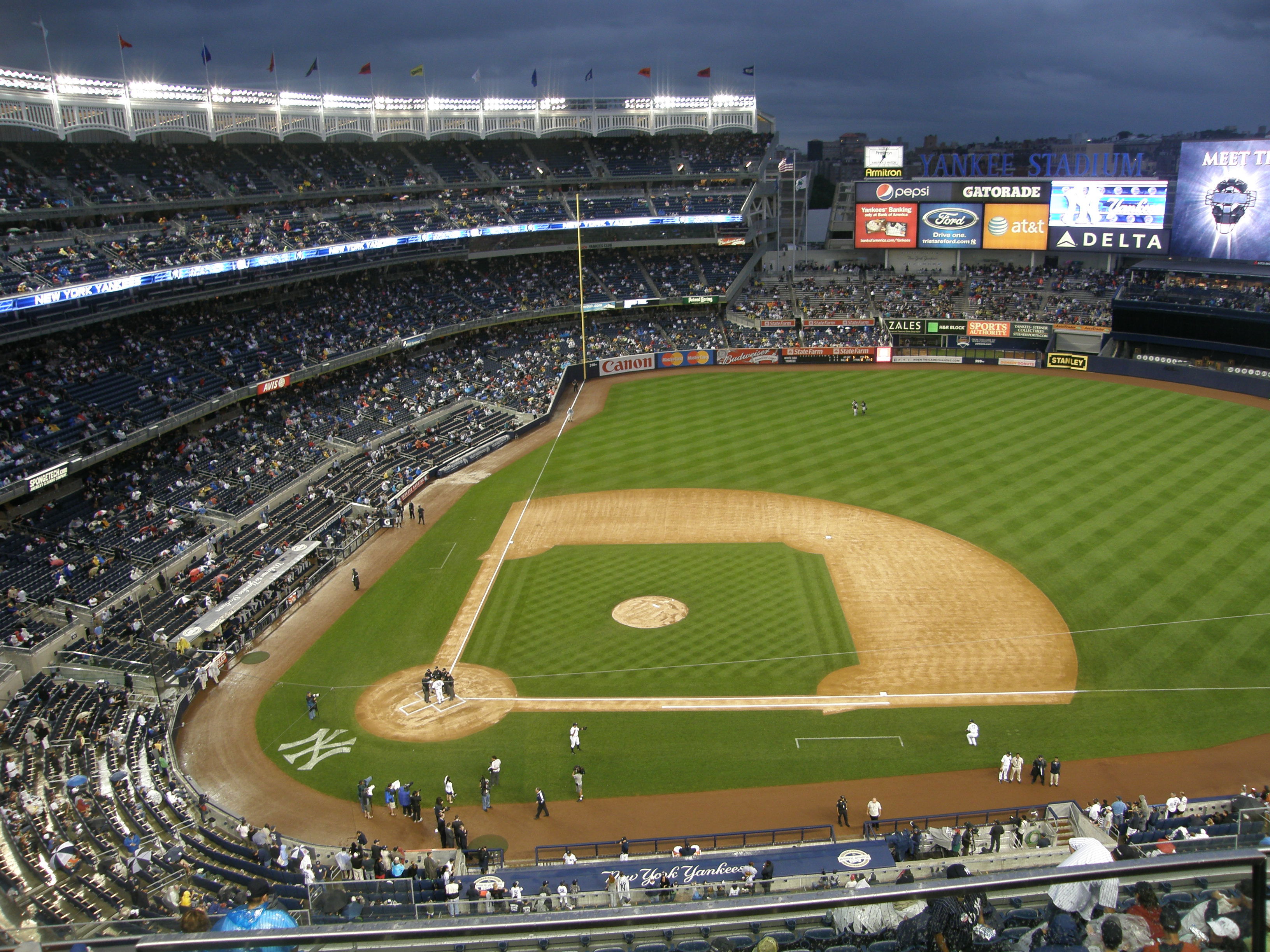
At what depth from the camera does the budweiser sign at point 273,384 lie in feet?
154

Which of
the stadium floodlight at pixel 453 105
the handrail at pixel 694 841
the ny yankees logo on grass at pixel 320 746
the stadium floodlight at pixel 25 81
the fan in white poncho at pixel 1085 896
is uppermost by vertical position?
the stadium floodlight at pixel 453 105

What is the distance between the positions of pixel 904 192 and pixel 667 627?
186 feet

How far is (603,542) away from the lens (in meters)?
38.3

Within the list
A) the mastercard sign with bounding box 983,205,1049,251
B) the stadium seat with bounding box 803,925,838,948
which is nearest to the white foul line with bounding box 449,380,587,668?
the stadium seat with bounding box 803,925,838,948

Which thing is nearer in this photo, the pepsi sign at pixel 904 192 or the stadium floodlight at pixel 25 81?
the stadium floodlight at pixel 25 81

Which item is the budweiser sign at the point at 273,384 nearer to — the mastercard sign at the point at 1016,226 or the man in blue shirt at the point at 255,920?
the man in blue shirt at the point at 255,920

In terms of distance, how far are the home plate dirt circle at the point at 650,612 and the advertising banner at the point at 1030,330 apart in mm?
46114

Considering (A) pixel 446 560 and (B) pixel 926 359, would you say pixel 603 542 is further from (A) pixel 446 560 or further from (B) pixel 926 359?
(B) pixel 926 359

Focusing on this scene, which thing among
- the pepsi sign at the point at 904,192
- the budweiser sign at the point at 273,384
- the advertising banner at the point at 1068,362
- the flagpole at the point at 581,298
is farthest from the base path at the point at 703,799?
the pepsi sign at the point at 904,192

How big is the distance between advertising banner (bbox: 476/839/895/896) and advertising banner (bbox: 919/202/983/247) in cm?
6476

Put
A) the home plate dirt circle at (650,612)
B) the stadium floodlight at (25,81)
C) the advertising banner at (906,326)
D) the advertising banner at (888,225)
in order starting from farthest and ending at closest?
the advertising banner at (888,225) → the advertising banner at (906,326) → the stadium floodlight at (25,81) → the home plate dirt circle at (650,612)

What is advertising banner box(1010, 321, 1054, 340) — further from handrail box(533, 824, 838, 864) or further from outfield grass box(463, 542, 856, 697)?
handrail box(533, 824, 838, 864)

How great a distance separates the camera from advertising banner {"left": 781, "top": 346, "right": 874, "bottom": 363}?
70.4 metres

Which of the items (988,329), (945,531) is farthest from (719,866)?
(988,329)
